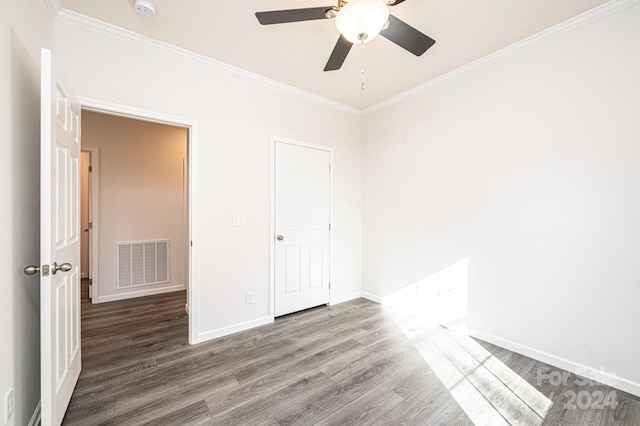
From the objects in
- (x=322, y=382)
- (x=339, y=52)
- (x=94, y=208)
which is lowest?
(x=322, y=382)

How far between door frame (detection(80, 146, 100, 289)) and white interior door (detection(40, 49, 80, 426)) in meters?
2.05

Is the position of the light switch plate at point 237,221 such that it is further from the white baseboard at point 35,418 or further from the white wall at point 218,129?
the white baseboard at point 35,418

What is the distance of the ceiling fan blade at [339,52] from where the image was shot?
1.71 metres

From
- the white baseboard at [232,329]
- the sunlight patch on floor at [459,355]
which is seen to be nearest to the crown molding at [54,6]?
the white baseboard at [232,329]

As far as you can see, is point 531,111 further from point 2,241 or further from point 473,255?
point 2,241

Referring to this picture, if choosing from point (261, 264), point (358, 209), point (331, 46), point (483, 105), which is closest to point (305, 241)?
point (261, 264)

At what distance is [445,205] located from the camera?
9.43 feet

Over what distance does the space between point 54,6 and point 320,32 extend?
1.88 meters

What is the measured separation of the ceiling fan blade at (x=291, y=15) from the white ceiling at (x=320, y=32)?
0.40 m

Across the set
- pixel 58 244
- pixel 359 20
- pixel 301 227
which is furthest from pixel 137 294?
pixel 359 20

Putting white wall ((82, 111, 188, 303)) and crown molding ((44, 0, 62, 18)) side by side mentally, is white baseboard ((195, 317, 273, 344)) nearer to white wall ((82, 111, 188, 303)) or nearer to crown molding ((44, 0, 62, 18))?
white wall ((82, 111, 188, 303))

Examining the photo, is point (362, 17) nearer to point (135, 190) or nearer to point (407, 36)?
point (407, 36)

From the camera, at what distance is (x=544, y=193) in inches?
87.0

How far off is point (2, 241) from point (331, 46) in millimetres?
2527
